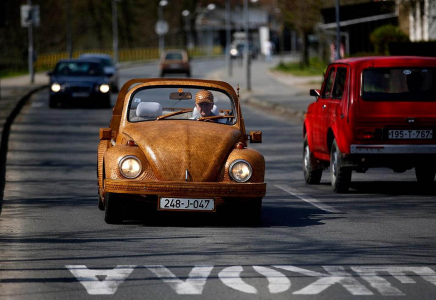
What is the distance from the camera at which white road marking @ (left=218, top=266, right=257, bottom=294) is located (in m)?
7.37

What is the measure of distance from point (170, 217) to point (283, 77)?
48.1 meters

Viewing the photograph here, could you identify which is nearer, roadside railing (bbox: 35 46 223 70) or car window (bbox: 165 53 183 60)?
car window (bbox: 165 53 183 60)

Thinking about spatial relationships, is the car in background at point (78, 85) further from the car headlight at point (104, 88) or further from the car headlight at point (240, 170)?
the car headlight at point (240, 170)

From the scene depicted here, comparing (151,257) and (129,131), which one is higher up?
(129,131)

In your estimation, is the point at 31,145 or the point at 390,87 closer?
the point at 390,87

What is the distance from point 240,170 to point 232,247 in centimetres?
137

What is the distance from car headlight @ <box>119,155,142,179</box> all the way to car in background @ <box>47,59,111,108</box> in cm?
2329

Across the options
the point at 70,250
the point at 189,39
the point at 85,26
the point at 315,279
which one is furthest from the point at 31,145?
the point at 189,39

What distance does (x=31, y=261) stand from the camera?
8.55 m

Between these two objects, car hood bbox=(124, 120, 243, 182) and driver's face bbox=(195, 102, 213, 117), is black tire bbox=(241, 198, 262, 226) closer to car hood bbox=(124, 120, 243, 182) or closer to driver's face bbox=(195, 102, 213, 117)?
car hood bbox=(124, 120, 243, 182)

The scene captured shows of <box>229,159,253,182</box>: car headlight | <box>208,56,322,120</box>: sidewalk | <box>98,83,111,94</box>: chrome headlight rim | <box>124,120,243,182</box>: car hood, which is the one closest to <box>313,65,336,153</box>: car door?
<box>124,120,243,182</box>: car hood

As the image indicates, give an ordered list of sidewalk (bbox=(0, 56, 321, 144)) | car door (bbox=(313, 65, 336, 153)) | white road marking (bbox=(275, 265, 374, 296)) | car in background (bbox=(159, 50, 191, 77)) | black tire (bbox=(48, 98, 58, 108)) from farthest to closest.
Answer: car in background (bbox=(159, 50, 191, 77)) → black tire (bbox=(48, 98, 58, 108)) → sidewalk (bbox=(0, 56, 321, 144)) → car door (bbox=(313, 65, 336, 153)) → white road marking (bbox=(275, 265, 374, 296))

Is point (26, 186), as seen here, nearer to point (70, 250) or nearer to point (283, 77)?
point (70, 250)

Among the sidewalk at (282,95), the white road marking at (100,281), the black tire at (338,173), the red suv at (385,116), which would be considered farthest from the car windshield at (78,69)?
the white road marking at (100,281)
